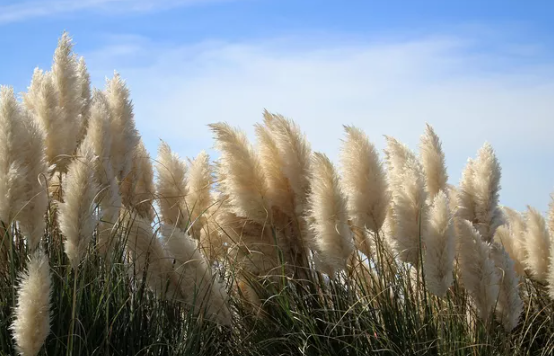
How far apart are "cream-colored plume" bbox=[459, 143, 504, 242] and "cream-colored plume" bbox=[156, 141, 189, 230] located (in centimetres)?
161

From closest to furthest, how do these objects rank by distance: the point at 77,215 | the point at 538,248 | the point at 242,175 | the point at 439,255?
1. the point at 77,215
2. the point at 439,255
3. the point at 242,175
4. the point at 538,248

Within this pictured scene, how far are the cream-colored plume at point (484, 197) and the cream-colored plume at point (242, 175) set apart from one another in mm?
1189

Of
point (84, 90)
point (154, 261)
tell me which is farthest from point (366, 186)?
point (84, 90)

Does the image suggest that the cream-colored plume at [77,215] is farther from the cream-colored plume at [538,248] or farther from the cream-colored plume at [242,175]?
the cream-colored plume at [538,248]

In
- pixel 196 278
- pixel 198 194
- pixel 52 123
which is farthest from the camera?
pixel 198 194

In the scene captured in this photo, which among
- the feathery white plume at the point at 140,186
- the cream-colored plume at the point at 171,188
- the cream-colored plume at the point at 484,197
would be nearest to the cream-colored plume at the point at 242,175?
the cream-colored plume at the point at 171,188

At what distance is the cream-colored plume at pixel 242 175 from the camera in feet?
12.6

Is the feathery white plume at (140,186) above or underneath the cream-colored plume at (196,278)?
above

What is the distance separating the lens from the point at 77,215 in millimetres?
2852

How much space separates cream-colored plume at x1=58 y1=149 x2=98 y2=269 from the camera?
2.84 meters

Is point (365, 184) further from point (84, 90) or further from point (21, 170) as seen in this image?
point (84, 90)

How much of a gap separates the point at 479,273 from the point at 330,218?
789 mm

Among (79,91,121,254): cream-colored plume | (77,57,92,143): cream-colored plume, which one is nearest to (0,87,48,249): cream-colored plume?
(79,91,121,254): cream-colored plume

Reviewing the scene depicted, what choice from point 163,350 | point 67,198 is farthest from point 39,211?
point 163,350
